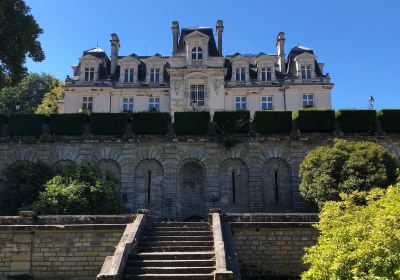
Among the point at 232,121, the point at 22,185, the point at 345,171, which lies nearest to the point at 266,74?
the point at 232,121

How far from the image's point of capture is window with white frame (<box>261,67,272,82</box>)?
42844mm

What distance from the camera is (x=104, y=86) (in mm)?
42375

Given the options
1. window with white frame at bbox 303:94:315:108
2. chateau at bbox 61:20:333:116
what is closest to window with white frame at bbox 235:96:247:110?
chateau at bbox 61:20:333:116

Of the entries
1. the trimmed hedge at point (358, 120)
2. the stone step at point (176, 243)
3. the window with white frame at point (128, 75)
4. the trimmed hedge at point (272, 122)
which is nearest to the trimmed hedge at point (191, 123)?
the trimmed hedge at point (272, 122)

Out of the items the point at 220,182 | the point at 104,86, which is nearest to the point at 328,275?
the point at 220,182

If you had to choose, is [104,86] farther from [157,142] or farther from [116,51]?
[157,142]

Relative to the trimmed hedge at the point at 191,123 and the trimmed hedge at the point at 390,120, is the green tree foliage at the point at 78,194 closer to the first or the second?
the trimmed hedge at the point at 191,123

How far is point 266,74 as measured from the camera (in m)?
42.9

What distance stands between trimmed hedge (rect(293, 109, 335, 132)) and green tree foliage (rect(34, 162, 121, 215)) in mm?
11231

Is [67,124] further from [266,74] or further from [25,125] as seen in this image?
[266,74]

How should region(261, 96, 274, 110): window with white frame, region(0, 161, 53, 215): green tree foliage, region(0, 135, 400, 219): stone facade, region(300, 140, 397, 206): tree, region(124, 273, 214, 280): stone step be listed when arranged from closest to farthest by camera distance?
region(124, 273, 214, 280): stone step, region(300, 140, 397, 206): tree, region(0, 161, 53, 215): green tree foliage, region(0, 135, 400, 219): stone facade, region(261, 96, 274, 110): window with white frame

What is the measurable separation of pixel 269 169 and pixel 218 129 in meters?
3.67

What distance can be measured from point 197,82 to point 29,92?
30207 mm

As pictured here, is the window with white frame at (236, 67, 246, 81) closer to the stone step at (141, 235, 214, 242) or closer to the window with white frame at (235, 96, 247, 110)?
the window with white frame at (235, 96, 247, 110)
